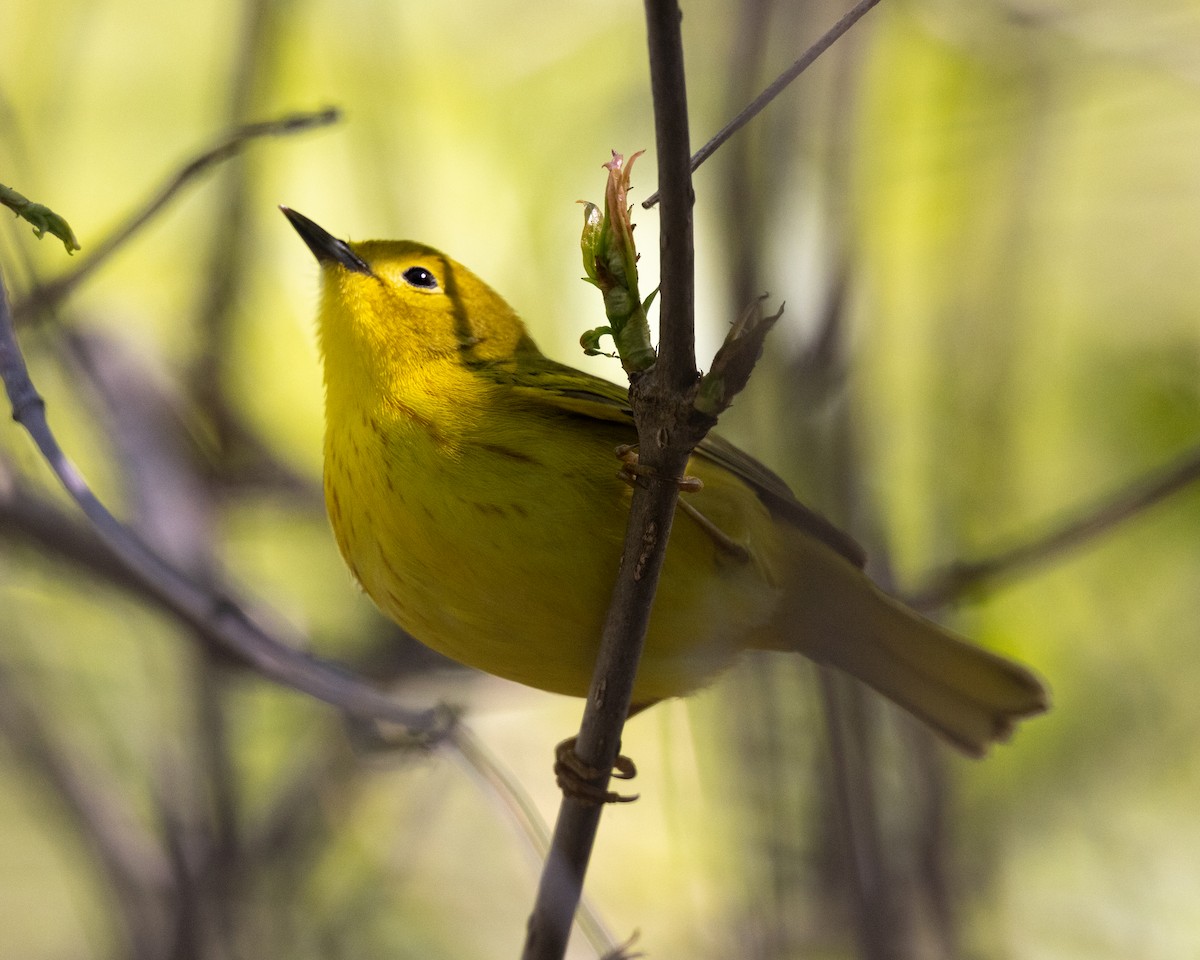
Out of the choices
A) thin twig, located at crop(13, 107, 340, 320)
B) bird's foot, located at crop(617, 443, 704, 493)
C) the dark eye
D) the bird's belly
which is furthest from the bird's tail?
thin twig, located at crop(13, 107, 340, 320)

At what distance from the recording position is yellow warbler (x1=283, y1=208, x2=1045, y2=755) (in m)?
3.13

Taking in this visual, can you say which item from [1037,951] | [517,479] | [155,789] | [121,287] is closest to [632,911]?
[1037,951]

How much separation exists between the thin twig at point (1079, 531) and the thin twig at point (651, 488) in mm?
1377

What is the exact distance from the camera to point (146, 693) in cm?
527

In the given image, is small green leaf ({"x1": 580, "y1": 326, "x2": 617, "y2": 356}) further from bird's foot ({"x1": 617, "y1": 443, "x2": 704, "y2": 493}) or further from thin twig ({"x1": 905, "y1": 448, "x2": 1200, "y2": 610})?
thin twig ({"x1": 905, "y1": 448, "x2": 1200, "y2": 610})

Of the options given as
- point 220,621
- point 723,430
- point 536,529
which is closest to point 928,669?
point 723,430

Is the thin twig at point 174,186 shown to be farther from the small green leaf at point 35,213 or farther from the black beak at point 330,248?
the small green leaf at point 35,213

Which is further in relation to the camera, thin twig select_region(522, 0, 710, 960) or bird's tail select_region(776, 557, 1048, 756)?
bird's tail select_region(776, 557, 1048, 756)

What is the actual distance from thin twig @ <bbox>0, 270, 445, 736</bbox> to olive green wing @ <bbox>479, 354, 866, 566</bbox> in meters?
0.90

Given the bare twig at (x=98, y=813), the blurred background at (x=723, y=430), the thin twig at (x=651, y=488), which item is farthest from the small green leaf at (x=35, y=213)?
the bare twig at (x=98, y=813)

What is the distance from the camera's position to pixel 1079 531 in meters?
3.44

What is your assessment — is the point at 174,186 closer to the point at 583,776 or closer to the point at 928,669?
the point at 583,776

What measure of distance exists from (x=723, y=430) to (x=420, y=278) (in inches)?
55.8

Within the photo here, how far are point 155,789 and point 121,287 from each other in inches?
140
